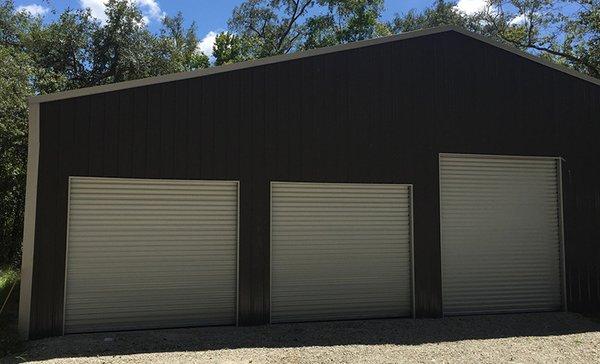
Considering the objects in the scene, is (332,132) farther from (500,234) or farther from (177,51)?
(177,51)

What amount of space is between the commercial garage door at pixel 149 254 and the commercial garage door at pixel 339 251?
824mm

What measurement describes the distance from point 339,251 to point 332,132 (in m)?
2.00

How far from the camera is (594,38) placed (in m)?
19.3

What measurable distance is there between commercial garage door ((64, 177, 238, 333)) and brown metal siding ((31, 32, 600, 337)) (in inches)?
8.9

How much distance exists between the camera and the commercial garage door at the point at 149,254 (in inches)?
300

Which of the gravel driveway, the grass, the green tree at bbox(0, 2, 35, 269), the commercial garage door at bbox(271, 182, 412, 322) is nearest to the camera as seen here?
the gravel driveway

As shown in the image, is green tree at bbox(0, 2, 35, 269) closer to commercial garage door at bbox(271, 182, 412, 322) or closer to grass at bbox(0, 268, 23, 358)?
grass at bbox(0, 268, 23, 358)

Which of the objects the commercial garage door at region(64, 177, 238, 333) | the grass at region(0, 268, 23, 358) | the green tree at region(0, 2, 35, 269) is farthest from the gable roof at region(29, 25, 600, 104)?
the green tree at region(0, 2, 35, 269)

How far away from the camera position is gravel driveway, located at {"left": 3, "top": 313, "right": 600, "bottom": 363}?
21.6 feet

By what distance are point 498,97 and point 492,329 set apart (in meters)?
4.20

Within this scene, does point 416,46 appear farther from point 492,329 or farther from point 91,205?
point 91,205

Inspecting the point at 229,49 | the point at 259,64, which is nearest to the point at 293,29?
the point at 229,49

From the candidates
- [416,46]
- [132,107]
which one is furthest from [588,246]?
[132,107]

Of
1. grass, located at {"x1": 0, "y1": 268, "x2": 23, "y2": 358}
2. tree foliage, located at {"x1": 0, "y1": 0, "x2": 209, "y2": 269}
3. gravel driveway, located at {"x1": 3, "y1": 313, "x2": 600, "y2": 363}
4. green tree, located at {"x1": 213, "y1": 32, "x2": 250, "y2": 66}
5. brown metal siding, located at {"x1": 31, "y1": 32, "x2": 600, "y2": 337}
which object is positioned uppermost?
green tree, located at {"x1": 213, "y1": 32, "x2": 250, "y2": 66}
